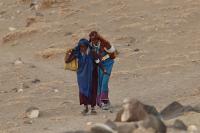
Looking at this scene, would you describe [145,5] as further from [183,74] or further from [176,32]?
[183,74]

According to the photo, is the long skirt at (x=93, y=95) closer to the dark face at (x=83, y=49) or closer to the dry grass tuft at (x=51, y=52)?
the dark face at (x=83, y=49)

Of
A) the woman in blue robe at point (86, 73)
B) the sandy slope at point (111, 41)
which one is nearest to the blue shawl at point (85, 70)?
the woman in blue robe at point (86, 73)

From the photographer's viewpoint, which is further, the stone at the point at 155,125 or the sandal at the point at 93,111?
the sandal at the point at 93,111

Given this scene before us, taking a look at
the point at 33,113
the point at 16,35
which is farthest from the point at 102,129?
the point at 16,35

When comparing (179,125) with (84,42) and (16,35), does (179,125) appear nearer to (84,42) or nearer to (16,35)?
(84,42)

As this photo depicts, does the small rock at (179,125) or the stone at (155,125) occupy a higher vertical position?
the stone at (155,125)

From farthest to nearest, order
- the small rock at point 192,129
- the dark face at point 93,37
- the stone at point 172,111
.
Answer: the dark face at point 93,37 → the stone at point 172,111 → the small rock at point 192,129

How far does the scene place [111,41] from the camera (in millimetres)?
18609

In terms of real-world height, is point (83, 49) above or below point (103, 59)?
above

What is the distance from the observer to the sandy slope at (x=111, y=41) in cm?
964

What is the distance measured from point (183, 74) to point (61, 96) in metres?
3.21

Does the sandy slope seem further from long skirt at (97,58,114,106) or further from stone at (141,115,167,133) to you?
stone at (141,115,167,133)

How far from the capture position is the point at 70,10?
2314 cm

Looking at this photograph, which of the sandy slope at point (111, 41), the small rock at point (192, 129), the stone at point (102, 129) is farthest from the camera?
the sandy slope at point (111, 41)
